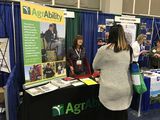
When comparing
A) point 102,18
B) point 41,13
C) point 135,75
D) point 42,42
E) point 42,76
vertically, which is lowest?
point 42,76

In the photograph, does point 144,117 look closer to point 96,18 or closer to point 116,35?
point 116,35

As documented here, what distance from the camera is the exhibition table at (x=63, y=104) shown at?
2.40 metres

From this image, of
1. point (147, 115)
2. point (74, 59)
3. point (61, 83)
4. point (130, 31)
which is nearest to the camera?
point (61, 83)

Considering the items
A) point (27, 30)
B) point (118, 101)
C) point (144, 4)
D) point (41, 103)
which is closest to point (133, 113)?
point (118, 101)

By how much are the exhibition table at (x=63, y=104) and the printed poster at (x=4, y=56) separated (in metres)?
0.76

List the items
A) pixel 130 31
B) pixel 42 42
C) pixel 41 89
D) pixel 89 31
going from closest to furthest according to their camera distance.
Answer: pixel 41 89 → pixel 42 42 → pixel 89 31 → pixel 130 31

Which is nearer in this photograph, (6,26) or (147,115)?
(6,26)

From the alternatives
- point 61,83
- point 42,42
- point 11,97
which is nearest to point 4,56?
point 42,42

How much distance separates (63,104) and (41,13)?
1276mm

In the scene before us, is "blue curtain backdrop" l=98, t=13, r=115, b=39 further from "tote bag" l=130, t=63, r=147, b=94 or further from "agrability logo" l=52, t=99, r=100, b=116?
"tote bag" l=130, t=63, r=147, b=94

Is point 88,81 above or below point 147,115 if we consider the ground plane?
above

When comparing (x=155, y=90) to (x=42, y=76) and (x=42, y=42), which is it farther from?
(x=42, y=42)

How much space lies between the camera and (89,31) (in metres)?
4.34

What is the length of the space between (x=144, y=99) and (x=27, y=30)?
2.10 metres
